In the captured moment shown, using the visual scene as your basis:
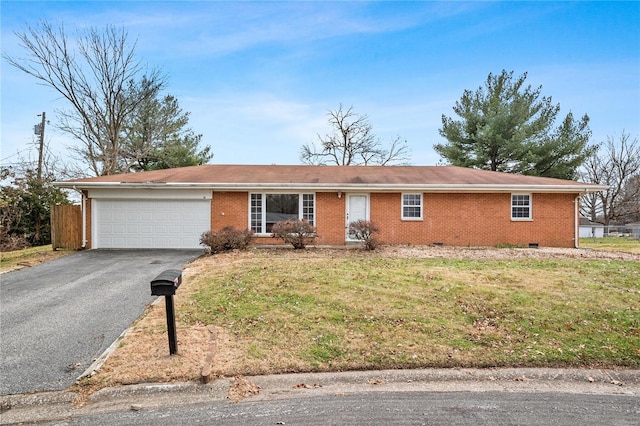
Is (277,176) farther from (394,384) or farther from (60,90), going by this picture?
(60,90)

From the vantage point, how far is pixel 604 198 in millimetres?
34125

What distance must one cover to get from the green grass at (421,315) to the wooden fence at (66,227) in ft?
28.0

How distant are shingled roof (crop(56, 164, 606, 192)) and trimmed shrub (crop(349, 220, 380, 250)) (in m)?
1.96

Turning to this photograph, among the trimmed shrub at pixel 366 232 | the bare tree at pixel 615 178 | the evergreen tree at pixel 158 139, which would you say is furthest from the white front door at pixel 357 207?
the bare tree at pixel 615 178

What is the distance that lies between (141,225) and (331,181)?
777cm

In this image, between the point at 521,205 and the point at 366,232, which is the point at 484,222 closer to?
the point at 521,205

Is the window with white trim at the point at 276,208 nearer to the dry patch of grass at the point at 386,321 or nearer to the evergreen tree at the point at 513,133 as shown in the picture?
the dry patch of grass at the point at 386,321

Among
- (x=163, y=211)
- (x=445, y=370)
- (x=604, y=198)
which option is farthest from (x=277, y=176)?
(x=604, y=198)

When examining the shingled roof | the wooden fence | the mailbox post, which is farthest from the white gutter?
the mailbox post

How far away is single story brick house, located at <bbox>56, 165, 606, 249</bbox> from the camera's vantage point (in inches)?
528

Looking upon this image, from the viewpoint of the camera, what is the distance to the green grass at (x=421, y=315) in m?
4.13

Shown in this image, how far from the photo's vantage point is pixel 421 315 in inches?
210

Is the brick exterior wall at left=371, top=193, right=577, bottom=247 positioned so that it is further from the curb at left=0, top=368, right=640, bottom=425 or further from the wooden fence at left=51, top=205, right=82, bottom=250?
the wooden fence at left=51, top=205, right=82, bottom=250

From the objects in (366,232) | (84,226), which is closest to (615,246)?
(366,232)
